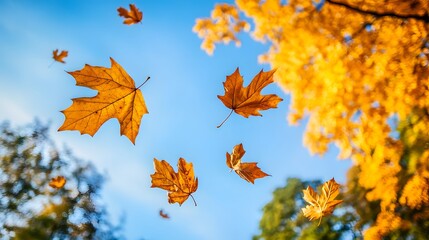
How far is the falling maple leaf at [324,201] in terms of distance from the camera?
5.28 ft

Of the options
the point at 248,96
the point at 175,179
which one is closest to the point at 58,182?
the point at 175,179

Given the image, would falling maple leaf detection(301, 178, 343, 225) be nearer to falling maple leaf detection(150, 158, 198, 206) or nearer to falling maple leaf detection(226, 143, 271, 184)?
falling maple leaf detection(226, 143, 271, 184)

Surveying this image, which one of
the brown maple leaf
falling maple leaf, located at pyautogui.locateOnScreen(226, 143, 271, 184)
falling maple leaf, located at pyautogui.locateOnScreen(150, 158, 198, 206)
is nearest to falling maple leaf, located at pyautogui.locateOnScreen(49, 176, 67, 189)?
falling maple leaf, located at pyautogui.locateOnScreen(150, 158, 198, 206)

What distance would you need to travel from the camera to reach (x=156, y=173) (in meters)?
1.46

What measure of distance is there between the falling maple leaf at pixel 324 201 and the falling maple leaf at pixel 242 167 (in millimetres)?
482

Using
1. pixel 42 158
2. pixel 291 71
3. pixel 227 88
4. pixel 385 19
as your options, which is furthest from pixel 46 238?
pixel 385 19

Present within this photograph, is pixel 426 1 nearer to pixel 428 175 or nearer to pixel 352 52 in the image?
pixel 352 52

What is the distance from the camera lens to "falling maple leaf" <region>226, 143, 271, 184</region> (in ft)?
4.89

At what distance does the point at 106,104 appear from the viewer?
48.1 inches

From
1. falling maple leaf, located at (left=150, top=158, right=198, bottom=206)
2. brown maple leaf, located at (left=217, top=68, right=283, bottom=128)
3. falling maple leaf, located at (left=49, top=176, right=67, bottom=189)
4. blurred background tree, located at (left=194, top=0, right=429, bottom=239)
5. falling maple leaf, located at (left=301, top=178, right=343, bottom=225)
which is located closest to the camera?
brown maple leaf, located at (left=217, top=68, right=283, bottom=128)

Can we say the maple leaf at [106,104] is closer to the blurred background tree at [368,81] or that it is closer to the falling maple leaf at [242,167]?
the falling maple leaf at [242,167]

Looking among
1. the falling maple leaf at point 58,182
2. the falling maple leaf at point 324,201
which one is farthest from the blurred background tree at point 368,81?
the falling maple leaf at point 58,182

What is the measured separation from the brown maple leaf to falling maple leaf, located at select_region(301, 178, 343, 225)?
69 cm

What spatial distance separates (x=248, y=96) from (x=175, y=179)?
2.16 feet
